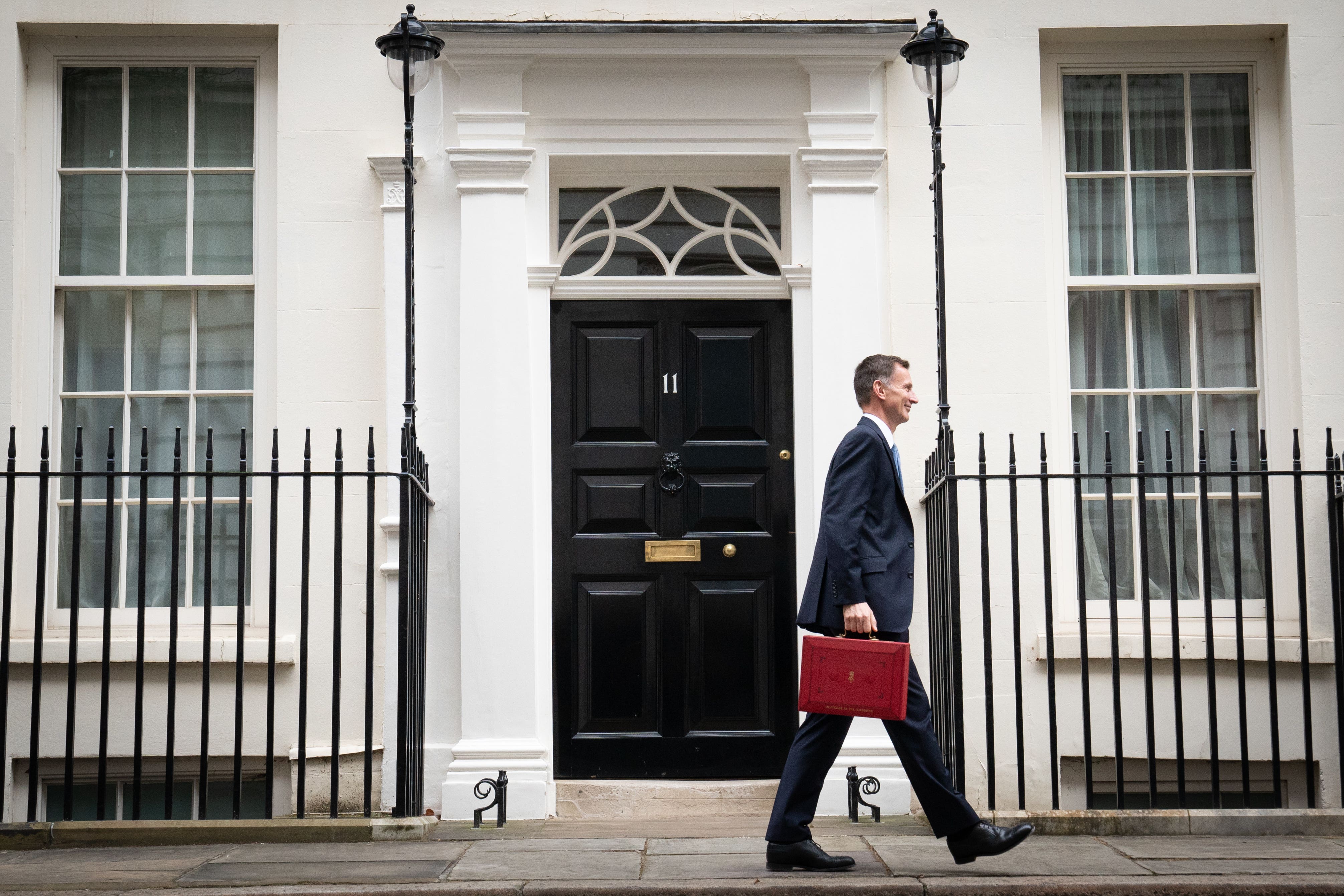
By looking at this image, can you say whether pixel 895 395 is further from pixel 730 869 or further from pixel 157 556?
pixel 157 556

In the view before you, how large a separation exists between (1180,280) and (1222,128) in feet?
2.71

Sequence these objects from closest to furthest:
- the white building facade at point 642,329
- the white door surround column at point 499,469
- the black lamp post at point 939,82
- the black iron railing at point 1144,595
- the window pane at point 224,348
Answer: the black iron railing at point 1144,595 < the black lamp post at point 939,82 < the white door surround column at point 499,469 < the white building facade at point 642,329 < the window pane at point 224,348

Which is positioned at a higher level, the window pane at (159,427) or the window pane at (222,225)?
the window pane at (222,225)

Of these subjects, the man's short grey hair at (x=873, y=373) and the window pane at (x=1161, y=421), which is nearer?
the man's short grey hair at (x=873, y=373)

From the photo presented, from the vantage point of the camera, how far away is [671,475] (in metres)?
6.60

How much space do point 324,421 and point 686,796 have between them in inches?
97.4

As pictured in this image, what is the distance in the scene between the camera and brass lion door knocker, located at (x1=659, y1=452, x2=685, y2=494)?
259 inches

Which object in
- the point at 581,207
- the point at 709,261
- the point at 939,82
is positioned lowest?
the point at 709,261

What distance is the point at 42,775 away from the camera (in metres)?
6.52

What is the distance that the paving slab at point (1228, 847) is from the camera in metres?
4.89

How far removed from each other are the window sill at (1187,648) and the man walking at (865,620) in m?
1.79

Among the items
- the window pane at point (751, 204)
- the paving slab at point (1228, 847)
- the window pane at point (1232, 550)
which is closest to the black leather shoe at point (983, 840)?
the paving slab at point (1228, 847)

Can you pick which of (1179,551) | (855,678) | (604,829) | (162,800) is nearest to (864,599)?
(855,678)

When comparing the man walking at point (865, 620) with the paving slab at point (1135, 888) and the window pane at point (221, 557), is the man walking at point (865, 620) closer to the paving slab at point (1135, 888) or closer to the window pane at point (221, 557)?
the paving slab at point (1135, 888)
